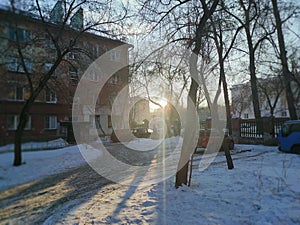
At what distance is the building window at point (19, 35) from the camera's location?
1.49 metres

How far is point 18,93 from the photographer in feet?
5.47

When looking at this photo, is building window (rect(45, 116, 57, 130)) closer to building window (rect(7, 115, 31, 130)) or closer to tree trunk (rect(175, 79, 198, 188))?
building window (rect(7, 115, 31, 130))

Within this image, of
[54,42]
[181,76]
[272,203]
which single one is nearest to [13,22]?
[54,42]

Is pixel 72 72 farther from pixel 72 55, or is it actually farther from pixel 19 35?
pixel 19 35

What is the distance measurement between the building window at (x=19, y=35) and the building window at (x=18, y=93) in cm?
31

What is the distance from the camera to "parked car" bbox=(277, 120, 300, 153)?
29.6 ft

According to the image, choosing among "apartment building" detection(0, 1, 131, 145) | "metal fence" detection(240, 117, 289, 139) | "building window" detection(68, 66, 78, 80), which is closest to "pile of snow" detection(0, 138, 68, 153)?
"apartment building" detection(0, 1, 131, 145)

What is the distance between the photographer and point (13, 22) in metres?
1.41

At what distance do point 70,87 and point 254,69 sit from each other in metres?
13.6

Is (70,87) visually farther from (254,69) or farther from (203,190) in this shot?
(254,69)

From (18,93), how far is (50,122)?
0.31 m

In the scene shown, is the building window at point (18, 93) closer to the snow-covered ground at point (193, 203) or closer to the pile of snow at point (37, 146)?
the pile of snow at point (37, 146)

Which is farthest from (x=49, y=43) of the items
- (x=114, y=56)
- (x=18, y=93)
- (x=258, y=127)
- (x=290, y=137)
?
(x=258, y=127)

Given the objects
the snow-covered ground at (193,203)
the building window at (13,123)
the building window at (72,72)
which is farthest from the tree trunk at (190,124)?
the building window at (13,123)
